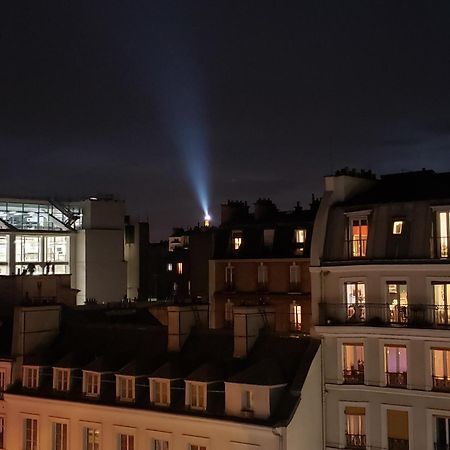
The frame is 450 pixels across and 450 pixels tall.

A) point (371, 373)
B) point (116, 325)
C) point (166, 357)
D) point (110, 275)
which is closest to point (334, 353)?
point (371, 373)

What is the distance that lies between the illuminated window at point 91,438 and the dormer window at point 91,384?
6.05 ft

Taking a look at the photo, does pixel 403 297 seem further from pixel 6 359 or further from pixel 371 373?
pixel 6 359

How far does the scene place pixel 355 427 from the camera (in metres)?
38.6

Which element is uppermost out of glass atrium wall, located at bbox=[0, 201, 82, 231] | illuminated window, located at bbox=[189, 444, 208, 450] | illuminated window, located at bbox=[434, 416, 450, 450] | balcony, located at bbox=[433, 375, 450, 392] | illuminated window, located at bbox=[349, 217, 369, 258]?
glass atrium wall, located at bbox=[0, 201, 82, 231]

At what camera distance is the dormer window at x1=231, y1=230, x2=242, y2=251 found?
66.9 meters

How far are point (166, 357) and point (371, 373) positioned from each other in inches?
452

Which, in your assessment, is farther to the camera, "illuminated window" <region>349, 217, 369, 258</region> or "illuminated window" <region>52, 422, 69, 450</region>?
"illuminated window" <region>52, 422, 69, 450</region>

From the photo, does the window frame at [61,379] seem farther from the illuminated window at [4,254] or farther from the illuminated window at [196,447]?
the illuminated window at [4,254]

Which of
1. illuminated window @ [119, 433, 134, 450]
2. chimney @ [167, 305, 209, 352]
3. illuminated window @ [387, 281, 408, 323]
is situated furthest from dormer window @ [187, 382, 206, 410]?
illuminated window @ [387, 281, 408, 323]

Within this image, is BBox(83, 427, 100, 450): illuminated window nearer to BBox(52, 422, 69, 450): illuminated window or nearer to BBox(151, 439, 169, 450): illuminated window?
BBox(52, 422, 69, 450): illuminated window

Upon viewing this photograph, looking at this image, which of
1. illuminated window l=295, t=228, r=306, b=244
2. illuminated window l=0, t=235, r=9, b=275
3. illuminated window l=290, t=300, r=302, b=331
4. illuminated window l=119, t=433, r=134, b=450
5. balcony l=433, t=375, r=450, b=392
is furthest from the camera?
illuminated window l=0, t=235, r=9, b=275

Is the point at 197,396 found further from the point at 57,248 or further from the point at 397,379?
the point at 57,248

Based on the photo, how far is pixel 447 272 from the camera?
1447 inches

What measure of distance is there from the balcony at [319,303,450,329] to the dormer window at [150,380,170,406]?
856cm
